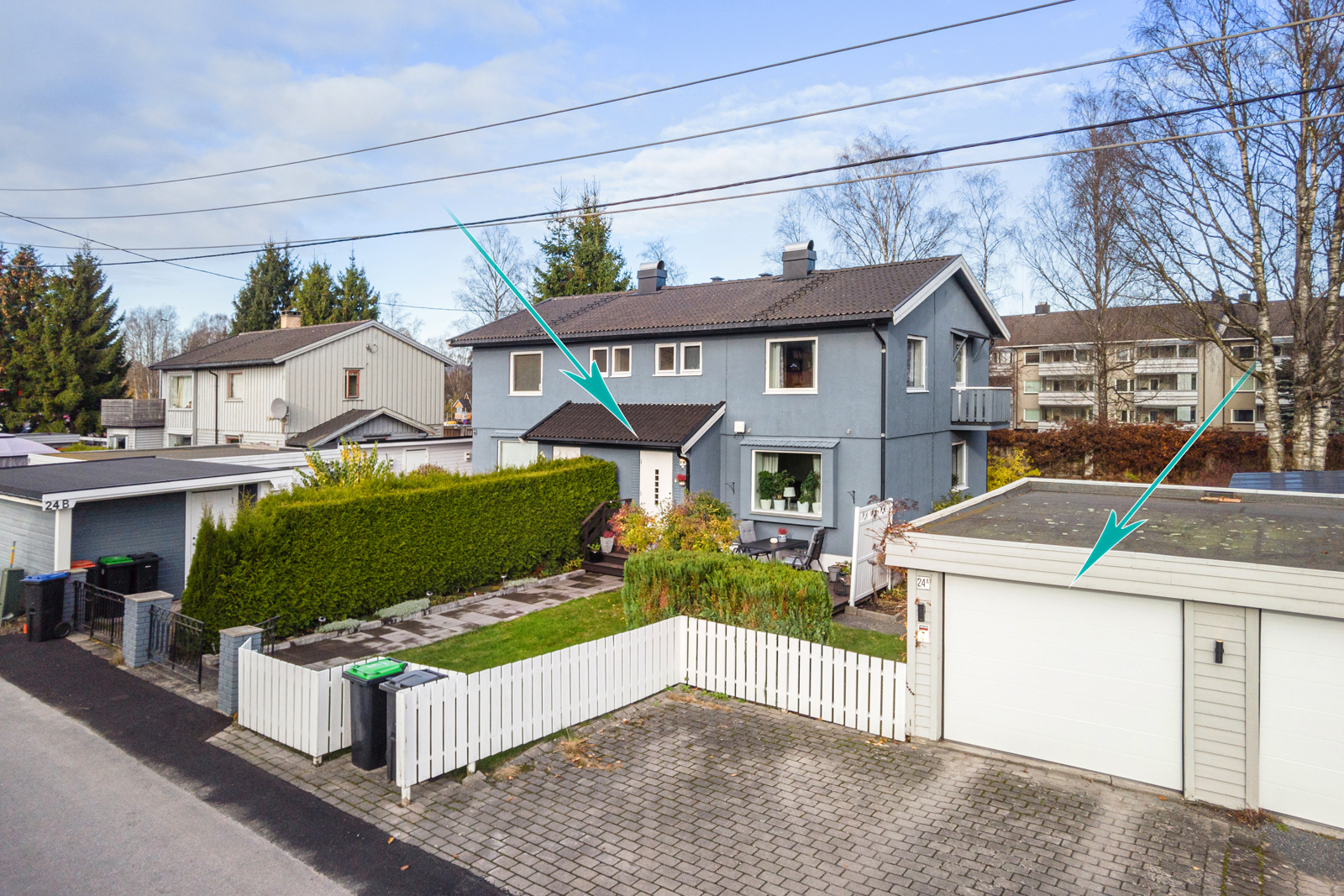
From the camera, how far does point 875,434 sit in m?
17.4

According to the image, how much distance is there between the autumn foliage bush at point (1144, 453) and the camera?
92.8ft

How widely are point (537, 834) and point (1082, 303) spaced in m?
32.4

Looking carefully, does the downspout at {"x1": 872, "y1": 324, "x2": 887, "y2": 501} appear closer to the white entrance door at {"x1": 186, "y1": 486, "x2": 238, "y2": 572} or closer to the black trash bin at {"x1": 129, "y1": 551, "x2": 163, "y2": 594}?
the white entrance door at {"x1": 186, "y1": 486, "x2": 238, "y2": 572}

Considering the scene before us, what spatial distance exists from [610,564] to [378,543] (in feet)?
18.1

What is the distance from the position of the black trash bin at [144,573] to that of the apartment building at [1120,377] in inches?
1505

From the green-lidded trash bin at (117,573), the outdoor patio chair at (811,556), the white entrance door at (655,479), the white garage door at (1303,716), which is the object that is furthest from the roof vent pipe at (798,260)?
the green-lidded trash bin at (117,573)

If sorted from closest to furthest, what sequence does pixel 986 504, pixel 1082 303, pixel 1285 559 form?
pixel 1285 559 < pixel 986 504 < pixel 1082 303

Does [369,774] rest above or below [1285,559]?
below

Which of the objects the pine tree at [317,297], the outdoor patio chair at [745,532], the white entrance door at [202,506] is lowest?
the outdoor patio chair at [745,532]

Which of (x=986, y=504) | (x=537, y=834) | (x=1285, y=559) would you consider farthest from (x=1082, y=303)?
(x=537, y=834)

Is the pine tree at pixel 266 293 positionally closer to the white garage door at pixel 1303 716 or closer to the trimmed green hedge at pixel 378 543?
the trimmed green hedge at pixel 378 543

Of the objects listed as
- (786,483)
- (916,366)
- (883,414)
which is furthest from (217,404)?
(916,366)

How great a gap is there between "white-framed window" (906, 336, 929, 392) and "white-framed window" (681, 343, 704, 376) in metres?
5.12

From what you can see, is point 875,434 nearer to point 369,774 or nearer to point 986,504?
point 986,504
